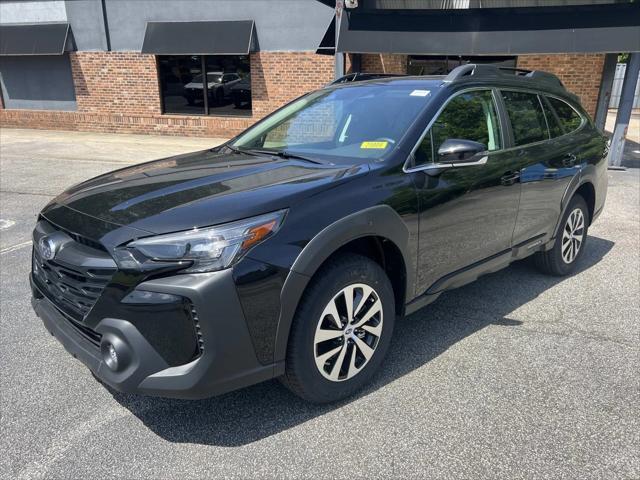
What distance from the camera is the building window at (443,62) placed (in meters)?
12.4

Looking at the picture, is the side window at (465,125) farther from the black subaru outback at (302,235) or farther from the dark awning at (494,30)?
the dark awning at (494,30)

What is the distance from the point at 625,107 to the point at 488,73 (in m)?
7.58

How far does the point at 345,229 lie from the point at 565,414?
5.12ft

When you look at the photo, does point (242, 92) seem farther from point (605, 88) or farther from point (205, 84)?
point (605, 88)

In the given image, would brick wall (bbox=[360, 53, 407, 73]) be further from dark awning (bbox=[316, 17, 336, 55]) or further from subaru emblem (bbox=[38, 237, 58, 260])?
subaru emblem (bbox=[38, 237, 58, 260])

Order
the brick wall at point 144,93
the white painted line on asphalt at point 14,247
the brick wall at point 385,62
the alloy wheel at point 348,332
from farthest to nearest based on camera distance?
the brick wall at point 144,93 < the brick wall at point 385,62 < the white painted line on asphalt at point 14,247 < the alloy wheel at point 348,332

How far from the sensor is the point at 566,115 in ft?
15.1

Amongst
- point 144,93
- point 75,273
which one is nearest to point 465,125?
point 75,273

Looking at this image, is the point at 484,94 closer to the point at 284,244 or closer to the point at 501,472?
the point at 284,244

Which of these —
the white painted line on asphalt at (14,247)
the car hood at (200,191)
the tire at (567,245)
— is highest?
the car hood at (200,191)

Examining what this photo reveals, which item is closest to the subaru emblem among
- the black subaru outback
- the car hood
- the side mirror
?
the black subaru outback

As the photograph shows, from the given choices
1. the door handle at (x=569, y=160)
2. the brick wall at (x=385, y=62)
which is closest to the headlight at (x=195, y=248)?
the door handle at (x=569, y=160)

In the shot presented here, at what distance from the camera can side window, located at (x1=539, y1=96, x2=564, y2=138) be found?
171 inches

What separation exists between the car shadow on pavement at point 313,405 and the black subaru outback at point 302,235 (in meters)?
0.24
